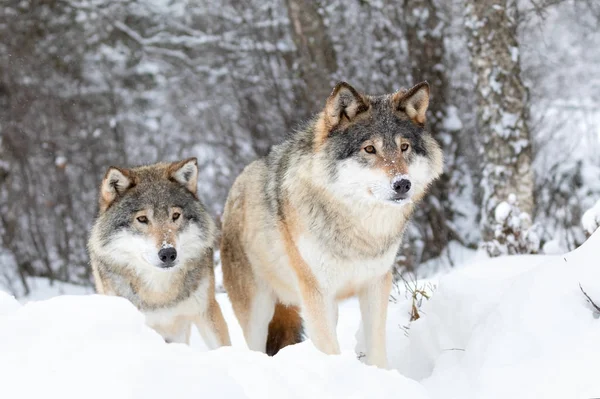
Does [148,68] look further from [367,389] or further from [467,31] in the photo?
[367,389]

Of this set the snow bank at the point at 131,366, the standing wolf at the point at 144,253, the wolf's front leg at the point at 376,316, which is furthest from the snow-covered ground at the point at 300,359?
the standing wolf at the point at 144,253

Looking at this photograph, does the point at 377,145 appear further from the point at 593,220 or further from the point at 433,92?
the point at 433,92

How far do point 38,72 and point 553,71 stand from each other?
1083 centimetres

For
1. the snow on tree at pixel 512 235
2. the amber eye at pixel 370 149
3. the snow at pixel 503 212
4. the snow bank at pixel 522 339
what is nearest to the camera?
the snow bank at pixel 522 339

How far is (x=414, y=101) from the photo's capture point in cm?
435

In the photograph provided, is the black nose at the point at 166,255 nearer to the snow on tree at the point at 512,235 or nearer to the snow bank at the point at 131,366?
the snow bank at the point at 131,366

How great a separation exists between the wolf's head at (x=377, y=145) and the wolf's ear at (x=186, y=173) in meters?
1.10

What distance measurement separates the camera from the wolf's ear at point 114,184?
15.8ft

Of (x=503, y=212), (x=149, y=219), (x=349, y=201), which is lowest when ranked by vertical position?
(x=503, y=212)

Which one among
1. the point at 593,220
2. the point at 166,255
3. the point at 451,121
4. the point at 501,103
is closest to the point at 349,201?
the point at 166,255

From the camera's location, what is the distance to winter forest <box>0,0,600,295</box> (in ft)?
27.7

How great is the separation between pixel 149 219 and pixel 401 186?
177 centimetres

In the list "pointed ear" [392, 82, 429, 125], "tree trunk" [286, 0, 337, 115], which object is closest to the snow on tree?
"pointed ear" [392, 82, 429, 125]

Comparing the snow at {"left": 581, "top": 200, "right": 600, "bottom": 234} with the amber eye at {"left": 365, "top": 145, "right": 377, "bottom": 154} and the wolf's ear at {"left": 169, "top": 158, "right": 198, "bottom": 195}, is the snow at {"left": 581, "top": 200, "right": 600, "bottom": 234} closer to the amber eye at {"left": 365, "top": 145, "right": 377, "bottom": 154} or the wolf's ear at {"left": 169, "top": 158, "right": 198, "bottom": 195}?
the amber eye at {"left": 365, "top": 145, "right": 377, "bottom": 154}
